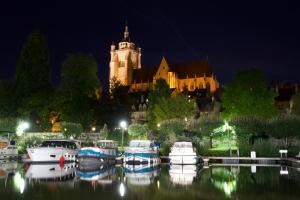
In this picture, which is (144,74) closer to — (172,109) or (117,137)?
(172,109)

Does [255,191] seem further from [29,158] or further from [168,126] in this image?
[168,126]

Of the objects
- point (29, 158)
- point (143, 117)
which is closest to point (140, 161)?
point (29, 158)

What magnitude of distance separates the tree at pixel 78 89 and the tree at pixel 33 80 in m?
2.66

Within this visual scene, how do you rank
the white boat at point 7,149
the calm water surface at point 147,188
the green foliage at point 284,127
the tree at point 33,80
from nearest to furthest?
the calm water surface at point 147,188, the white boat at point 7,149, the green foliage at point 284,127, the tree at point 33,80

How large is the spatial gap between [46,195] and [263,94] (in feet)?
195

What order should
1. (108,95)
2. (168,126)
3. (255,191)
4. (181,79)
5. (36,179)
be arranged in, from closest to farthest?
(255,191)
(36,179)
(168,126)
(108,95)
(181,79)

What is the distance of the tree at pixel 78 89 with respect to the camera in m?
77.5

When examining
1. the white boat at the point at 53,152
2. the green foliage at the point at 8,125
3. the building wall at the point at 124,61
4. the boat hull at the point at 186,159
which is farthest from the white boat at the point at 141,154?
the building wall at the point at 124,61

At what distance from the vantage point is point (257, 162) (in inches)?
1905

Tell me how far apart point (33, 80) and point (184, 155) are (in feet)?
139

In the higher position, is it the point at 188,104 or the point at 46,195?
the point at 188,104

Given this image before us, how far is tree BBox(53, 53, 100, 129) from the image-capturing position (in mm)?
77500

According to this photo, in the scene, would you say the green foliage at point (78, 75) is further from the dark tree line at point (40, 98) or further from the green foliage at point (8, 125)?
the green foliage at point (8, 125)

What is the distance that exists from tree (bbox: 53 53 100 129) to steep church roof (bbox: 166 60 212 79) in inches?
2776
